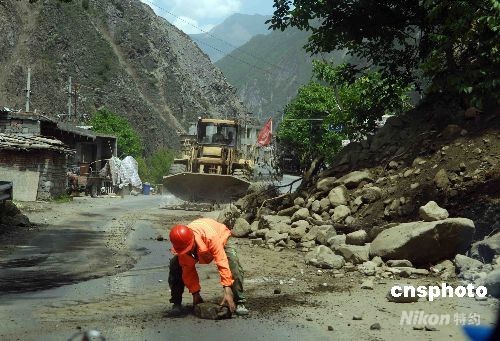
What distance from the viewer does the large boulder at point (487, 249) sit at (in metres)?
8.11


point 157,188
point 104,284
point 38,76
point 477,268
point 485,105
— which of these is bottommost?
point 157,188

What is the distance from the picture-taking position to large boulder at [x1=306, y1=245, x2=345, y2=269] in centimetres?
935

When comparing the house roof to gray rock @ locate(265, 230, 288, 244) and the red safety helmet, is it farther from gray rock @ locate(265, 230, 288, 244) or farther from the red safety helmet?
the red safety helmet

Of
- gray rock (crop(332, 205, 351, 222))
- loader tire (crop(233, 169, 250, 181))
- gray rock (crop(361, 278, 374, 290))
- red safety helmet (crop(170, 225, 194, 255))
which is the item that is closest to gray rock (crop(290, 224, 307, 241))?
gray rock (crop(332, 205, 351, 222))

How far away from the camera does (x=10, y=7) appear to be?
2958 inches

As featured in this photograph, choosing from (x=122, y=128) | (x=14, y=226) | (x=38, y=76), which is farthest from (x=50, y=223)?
(x=38, y=76)

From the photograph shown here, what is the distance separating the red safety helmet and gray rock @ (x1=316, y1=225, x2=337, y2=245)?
20.4 feet

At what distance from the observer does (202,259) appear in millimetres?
5719

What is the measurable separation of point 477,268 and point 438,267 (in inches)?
26.4

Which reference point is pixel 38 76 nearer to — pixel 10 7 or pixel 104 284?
pixel 10 7

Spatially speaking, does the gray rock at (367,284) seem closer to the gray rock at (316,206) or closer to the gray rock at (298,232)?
the gray rock at (298,232)

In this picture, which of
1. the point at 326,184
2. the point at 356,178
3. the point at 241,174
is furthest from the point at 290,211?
the point at 241,174

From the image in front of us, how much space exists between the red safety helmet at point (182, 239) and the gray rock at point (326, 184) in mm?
8880

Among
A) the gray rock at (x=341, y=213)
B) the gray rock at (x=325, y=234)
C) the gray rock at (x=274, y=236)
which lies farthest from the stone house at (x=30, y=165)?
the gray rock at (x=325, y=234)
